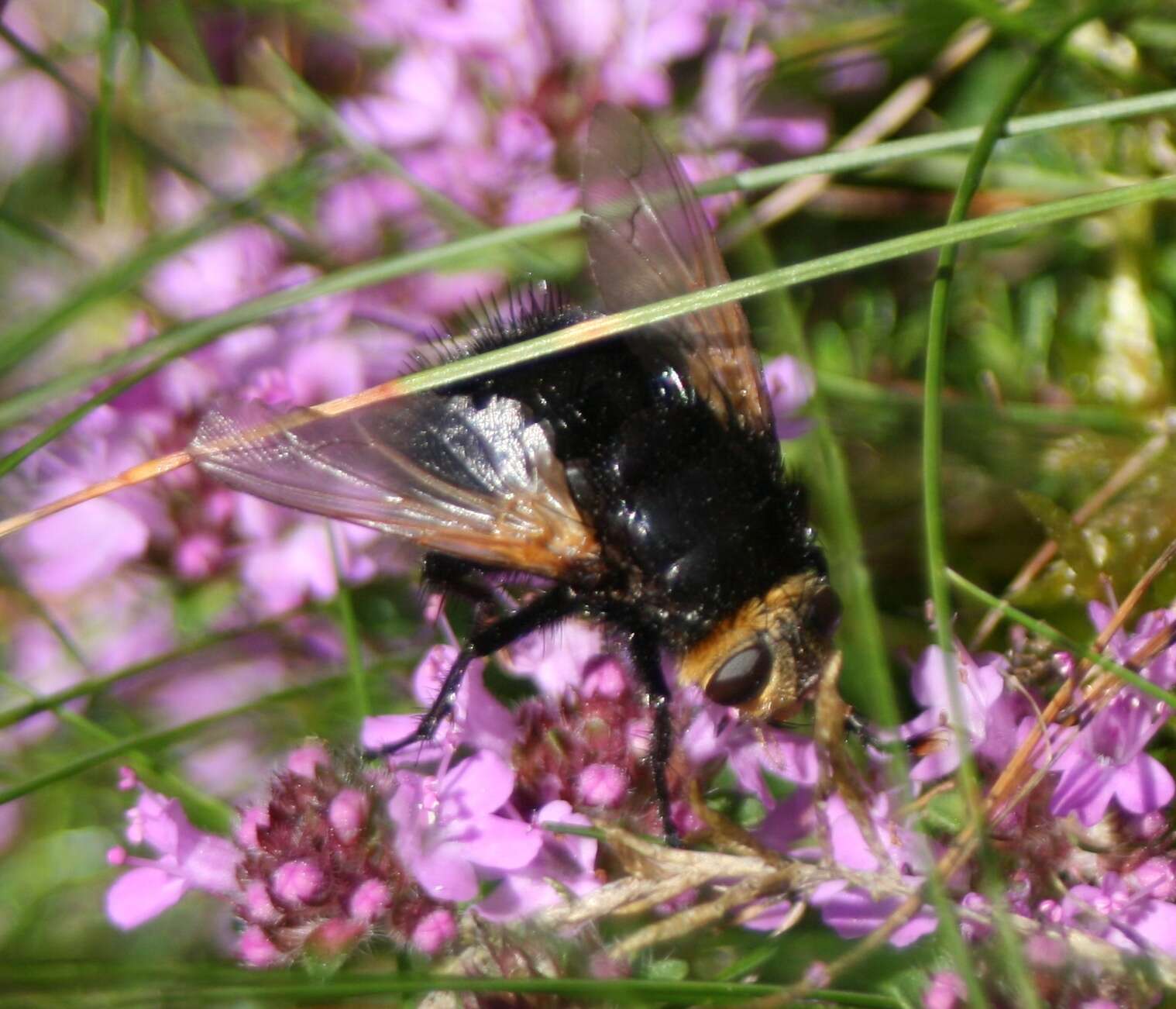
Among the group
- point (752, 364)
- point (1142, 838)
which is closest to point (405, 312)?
point (752, 364)

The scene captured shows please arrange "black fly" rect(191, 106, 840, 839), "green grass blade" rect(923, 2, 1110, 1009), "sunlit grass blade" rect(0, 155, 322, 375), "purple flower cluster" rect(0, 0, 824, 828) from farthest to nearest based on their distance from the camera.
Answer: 1. "purple flower cluster" rect(0, 0, 824, 828)
2. "sunlit grass blade" rect(0, 155, 322, 375)
3. "black fly" rect(191, 106, 840, 839)
4. "green grass blade" rect(923, 2, 1110, 1009)

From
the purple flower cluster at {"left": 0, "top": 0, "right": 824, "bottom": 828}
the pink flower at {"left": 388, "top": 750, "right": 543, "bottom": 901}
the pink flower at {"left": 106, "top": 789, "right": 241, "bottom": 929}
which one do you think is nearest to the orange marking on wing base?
the purple flower cluster at {"left": 0, "top": 0, "right": 824, "bottom": 828}

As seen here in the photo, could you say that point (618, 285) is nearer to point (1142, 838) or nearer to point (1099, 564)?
point (1099, 564)

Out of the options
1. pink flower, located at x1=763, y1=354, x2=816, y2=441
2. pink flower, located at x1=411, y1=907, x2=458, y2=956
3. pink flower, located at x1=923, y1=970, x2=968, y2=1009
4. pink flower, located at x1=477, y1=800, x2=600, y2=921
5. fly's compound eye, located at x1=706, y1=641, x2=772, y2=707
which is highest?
pink flower, located at x1=763, y1=354, x2=816, y2=441

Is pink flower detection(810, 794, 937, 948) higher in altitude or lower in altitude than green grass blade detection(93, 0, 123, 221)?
lower

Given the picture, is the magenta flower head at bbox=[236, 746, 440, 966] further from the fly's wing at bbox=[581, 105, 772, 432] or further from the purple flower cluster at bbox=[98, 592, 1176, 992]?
the fly's wing at bbox=[581, 105, 772, 432]

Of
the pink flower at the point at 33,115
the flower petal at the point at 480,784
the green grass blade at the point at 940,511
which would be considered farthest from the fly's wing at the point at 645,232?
the pink flower at the point at 33,115
